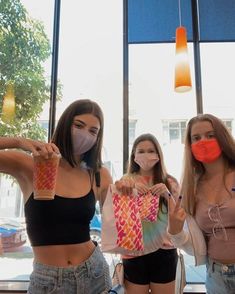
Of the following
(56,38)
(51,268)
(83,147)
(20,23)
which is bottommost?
(51,268)

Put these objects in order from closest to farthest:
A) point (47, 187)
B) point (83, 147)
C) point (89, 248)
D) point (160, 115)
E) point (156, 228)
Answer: point (47, 187) → point (89, 248) → point (83, 147) → point (156, 228) → point (160, 115)

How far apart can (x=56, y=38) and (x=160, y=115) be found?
1566 mm

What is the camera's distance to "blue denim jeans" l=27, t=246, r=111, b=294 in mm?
1000

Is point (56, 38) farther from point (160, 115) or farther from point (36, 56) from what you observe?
point (160, 115)

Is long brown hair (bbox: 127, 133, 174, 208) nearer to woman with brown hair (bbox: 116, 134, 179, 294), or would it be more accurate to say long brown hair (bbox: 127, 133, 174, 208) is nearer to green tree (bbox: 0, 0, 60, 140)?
woman with brown hair (bbox: 116, 134, 179, 294)

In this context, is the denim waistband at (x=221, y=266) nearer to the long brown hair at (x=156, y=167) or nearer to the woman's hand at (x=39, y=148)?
the long brown hair at (x=156, y=167)

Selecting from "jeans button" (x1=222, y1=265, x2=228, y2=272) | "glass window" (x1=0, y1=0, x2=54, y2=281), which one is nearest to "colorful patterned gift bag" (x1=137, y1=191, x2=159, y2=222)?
"jeans button" (x1=222, y1=265, x2=228, y2=272)

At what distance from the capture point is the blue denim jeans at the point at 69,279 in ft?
3.28

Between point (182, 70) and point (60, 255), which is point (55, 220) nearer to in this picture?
point (60, 255)

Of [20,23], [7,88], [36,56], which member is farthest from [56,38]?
[7,88]

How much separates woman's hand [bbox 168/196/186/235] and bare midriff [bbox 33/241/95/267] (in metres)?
0.45

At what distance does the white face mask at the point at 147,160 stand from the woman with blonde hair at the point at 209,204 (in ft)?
1.43

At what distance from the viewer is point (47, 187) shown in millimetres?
934

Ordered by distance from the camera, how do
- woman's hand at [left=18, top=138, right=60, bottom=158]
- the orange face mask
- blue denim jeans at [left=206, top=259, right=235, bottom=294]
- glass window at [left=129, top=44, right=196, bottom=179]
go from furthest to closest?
glass window at [left=129, top=44, right=196, bottom=179] → the orange face mask → blue denim jeans at [left=206, top=259, right=235, bottom=294] → woman's hand at [left=18, top=138, right=60, bottom=158]
